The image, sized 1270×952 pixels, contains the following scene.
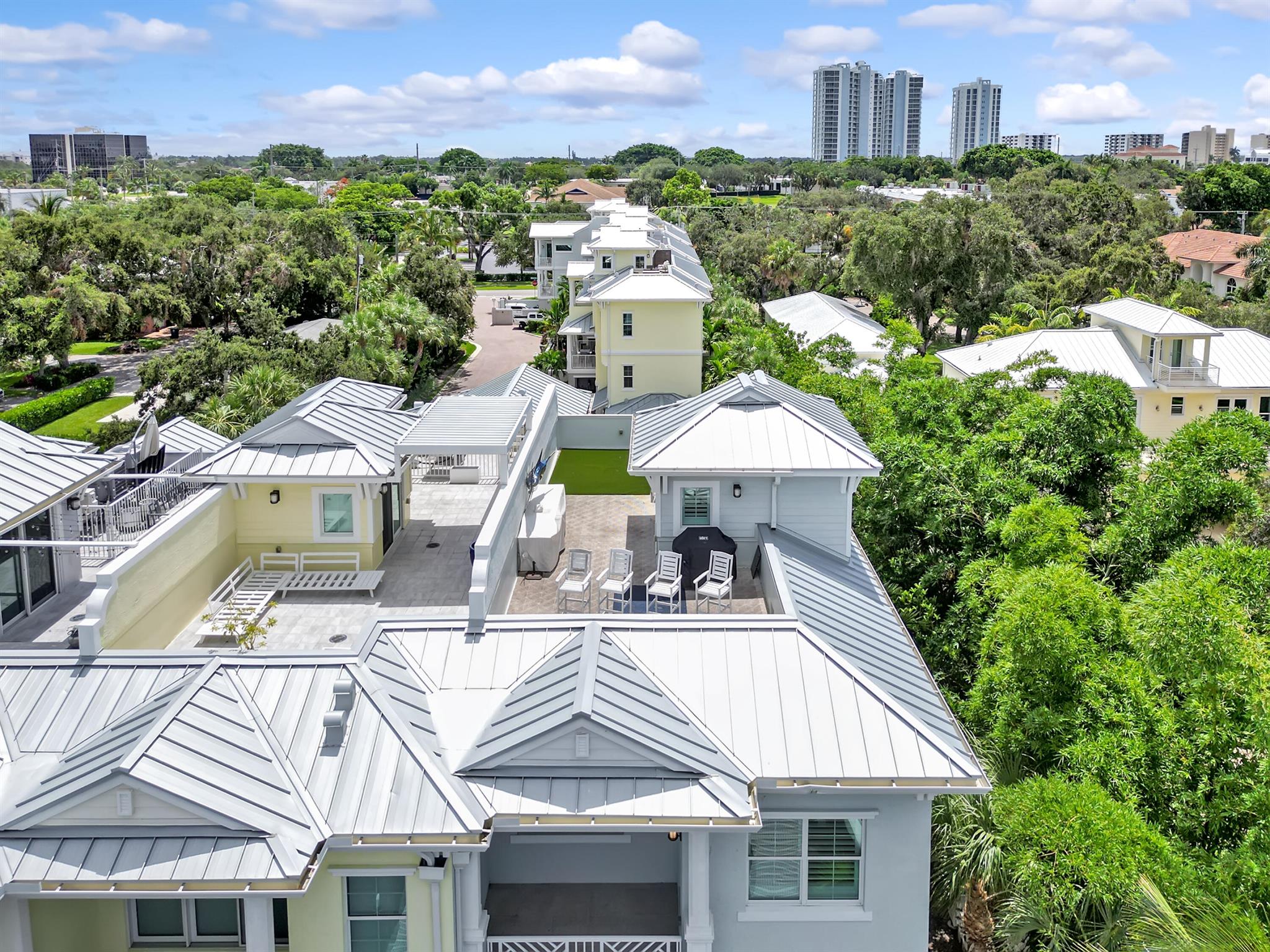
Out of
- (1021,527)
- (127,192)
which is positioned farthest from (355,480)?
(127,192)

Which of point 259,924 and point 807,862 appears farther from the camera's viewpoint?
point 807,862

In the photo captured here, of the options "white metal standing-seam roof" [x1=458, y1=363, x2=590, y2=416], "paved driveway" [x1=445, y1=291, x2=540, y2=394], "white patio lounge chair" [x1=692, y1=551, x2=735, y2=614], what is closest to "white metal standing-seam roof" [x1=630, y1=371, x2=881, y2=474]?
"white patio lounge chair" [x1=692, y1=551, x2=735, y2=614]

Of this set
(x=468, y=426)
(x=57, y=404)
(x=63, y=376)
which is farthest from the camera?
(x=63, y=376)

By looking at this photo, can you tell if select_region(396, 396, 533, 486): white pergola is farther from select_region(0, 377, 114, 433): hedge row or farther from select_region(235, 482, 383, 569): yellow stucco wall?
select_region(0, 377, 114, 433): hedge row

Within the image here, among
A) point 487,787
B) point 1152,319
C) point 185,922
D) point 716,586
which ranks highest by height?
point 1152,319

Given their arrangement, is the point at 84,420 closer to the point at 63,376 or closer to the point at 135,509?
the point at 63,376

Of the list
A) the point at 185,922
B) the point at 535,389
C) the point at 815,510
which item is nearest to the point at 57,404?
the point at 535,389

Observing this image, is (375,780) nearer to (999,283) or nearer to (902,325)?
(902,325)
